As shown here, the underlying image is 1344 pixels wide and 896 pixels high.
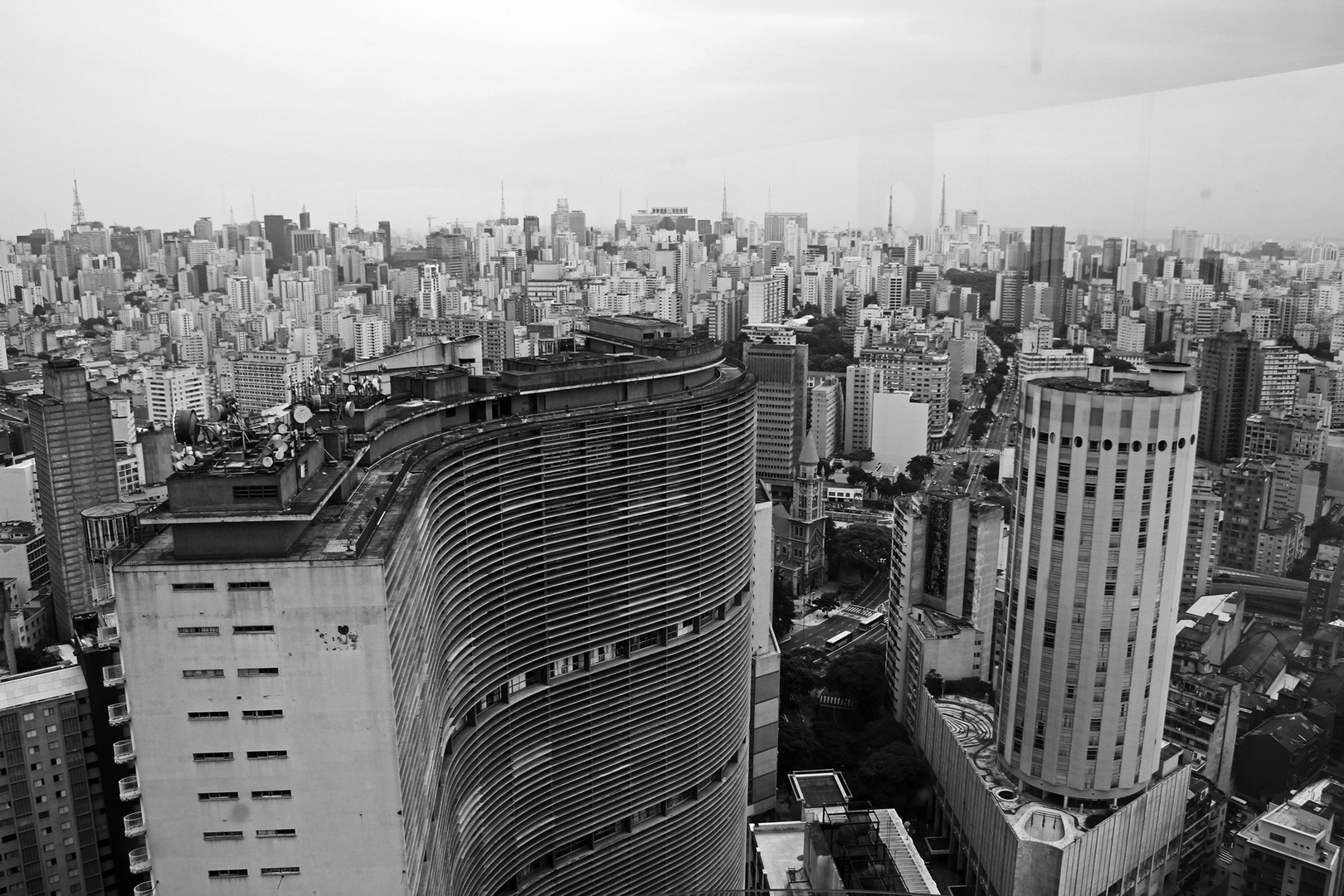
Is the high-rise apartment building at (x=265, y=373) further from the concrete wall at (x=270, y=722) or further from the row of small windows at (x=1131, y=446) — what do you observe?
the concrete wall at (x=270, y=722)

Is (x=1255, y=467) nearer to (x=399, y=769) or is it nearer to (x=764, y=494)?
(x=764, y=494)

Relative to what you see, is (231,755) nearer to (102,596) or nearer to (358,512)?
(358,512)

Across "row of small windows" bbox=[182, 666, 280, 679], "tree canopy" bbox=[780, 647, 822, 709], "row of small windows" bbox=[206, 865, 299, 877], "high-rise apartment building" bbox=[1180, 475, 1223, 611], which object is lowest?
"tree canopy" bbox=[780, 647, 822, 709]

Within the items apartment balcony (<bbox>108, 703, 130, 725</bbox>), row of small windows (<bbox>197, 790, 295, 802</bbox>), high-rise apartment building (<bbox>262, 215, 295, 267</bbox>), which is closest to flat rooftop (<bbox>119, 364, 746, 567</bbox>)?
apartment balcony (<bbox>108, 703, 130, 725</bbox>)

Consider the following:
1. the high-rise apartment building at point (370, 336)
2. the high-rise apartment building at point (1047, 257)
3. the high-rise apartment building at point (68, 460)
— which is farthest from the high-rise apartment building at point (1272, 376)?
the high-rise apartment building at point (370, 336)

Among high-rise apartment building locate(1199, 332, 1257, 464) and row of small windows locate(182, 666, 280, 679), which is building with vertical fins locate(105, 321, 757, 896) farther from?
high-rise apartment building locate(1199, 332, 1257, 464)

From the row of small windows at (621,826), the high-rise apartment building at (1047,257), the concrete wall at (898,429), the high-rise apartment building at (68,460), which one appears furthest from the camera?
the concrete wall at (898,429)

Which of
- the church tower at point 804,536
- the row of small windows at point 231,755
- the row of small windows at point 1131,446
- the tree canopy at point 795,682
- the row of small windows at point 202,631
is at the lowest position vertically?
the tree canopy at point 795,682
